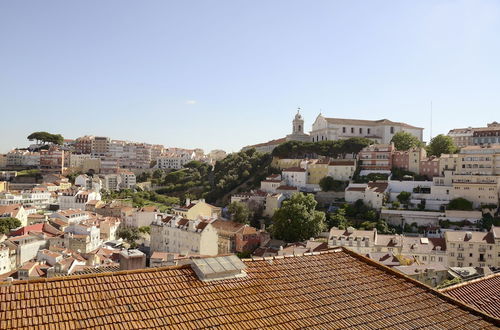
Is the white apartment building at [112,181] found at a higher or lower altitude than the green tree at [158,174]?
lower

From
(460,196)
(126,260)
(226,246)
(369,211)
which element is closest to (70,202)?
(226,246)

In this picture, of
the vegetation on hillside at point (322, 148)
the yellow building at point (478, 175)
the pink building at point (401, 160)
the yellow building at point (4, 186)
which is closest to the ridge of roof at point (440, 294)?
the yellow building at point (478, 175)

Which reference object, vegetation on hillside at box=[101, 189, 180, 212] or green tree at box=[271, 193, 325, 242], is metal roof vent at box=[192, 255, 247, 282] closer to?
green tree at box=[271, 193, 325, 242]

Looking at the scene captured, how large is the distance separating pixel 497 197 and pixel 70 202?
169ft

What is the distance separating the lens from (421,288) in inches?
306

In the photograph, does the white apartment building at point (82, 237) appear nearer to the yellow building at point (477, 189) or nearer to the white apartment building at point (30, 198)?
the white apartment building at point (30, 198)

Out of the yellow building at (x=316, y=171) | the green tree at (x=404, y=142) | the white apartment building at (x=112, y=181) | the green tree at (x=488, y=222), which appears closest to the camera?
the green tree at (x=488, y=222)

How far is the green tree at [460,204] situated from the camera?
142 feet

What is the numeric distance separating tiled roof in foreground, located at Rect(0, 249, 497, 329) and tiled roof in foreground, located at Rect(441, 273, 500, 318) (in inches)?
89.6

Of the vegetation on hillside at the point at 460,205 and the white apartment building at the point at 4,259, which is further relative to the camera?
the vegetation on hillside at the point at 460,205

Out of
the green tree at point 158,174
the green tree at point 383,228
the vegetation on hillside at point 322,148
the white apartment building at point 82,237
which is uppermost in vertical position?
the vegetation on hillside at point 322,148

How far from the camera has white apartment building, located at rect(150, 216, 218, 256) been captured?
119ft

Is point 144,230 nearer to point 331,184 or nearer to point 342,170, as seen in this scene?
point 331,184

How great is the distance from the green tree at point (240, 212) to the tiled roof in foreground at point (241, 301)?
4205 cm
